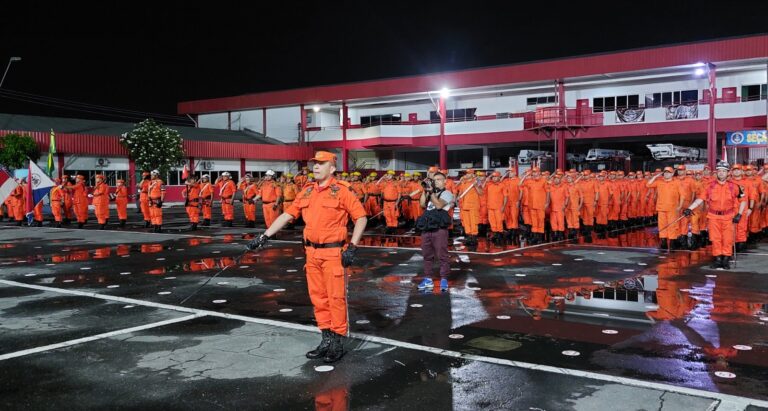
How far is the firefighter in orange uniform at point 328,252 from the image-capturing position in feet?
18.0

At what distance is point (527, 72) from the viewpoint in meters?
36.1

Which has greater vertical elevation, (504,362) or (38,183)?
(38,183)

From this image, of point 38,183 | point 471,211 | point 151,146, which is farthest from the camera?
point 151,146

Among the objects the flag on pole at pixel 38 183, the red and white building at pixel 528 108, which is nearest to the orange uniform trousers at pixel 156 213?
the flag on pole at pixel 38 183

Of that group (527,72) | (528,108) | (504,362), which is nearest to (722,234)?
(504,362)

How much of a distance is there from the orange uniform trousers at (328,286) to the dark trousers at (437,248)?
3.74 metres

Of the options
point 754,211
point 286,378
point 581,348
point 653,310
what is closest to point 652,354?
point 581,348

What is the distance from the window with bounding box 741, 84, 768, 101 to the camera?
33.0 meters

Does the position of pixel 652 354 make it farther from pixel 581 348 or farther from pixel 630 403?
pixel 630 403

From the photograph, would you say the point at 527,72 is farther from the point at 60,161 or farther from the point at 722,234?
the point at 60,161

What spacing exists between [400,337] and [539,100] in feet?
119

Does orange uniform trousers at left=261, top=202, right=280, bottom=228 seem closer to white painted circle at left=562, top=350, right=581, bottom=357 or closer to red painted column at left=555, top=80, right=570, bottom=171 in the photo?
white painted circle at left=562, top=350, right=581, bottom=357

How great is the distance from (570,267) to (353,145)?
34277mm

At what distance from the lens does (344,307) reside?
557 cm
